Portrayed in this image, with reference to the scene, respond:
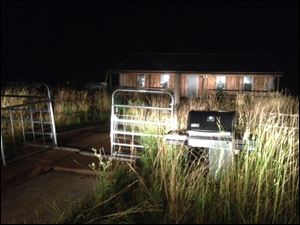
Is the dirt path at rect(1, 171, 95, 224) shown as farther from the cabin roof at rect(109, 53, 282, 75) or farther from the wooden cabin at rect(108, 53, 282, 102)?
the cabin roof at rect(109, 53, 282, 75)

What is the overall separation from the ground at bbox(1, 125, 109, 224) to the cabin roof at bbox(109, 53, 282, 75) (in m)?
14.2

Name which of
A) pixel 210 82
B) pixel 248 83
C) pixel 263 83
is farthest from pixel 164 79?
pixel 263 83

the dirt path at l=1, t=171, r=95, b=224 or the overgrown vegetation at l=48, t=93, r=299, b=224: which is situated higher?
the overgrown vegetation at l=48, t=93, r=299, b=224

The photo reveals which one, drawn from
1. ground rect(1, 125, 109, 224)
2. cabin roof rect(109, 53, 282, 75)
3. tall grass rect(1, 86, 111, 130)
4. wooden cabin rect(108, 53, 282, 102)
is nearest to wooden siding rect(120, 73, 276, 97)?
wooden cabin rect(108, 53, 282, 102)

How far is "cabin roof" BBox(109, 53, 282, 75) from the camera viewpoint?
1923cm

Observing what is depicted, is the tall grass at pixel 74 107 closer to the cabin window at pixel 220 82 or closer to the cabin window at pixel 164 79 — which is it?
the cabin window at pixel 164 79

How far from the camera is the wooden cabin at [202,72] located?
62.7ft

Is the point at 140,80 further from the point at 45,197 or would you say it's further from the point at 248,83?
the point at 45,197

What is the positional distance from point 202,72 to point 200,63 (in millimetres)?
2067

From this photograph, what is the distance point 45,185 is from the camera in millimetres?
4500

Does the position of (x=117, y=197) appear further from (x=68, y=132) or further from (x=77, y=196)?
(x=68, y=132)

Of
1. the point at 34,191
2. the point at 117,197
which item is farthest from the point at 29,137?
the point at 117,197

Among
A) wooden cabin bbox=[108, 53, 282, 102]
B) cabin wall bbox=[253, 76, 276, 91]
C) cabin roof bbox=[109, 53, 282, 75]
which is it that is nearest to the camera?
wooden cabin bbox=[108, 53, 282, 102]

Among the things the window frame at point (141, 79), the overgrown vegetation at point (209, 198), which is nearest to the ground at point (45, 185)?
the overgrown vegetation at point (209, 198)
